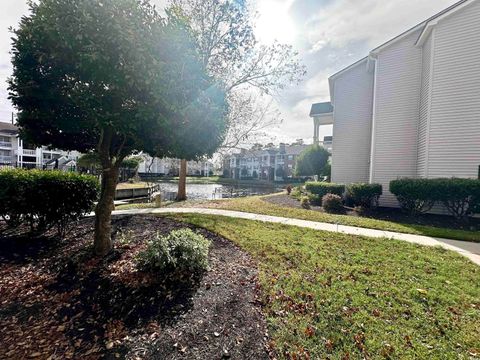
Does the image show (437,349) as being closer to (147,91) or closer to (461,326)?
(461,326)

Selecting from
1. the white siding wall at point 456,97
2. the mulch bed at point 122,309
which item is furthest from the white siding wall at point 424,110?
the mulch bed at point 122,309

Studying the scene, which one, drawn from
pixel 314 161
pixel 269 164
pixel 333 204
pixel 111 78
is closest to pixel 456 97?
pixel 333 204

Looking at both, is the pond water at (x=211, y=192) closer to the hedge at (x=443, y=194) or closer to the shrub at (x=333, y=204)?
the shrub at (x=333, y=204)

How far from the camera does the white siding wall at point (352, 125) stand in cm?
1448

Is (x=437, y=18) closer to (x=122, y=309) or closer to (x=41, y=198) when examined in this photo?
(x=122, y=309)

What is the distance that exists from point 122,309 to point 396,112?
14.5 metres

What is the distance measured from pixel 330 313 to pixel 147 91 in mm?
4264

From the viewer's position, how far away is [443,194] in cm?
886

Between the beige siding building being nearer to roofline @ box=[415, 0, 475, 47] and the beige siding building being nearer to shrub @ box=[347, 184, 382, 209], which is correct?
roofline @ box=[415, 0, 475, 47]

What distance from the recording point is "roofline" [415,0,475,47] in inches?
377

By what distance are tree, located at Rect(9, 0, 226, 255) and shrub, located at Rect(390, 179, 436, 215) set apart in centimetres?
901

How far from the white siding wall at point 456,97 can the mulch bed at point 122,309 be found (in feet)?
34.0

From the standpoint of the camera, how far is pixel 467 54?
9.74 meters

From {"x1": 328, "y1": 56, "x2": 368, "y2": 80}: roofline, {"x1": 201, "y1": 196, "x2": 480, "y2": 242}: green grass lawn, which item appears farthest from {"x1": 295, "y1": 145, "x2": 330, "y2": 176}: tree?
{"x1": 201, "y1": 196, "x2": 480, "y2": 242}: green grass lawn
